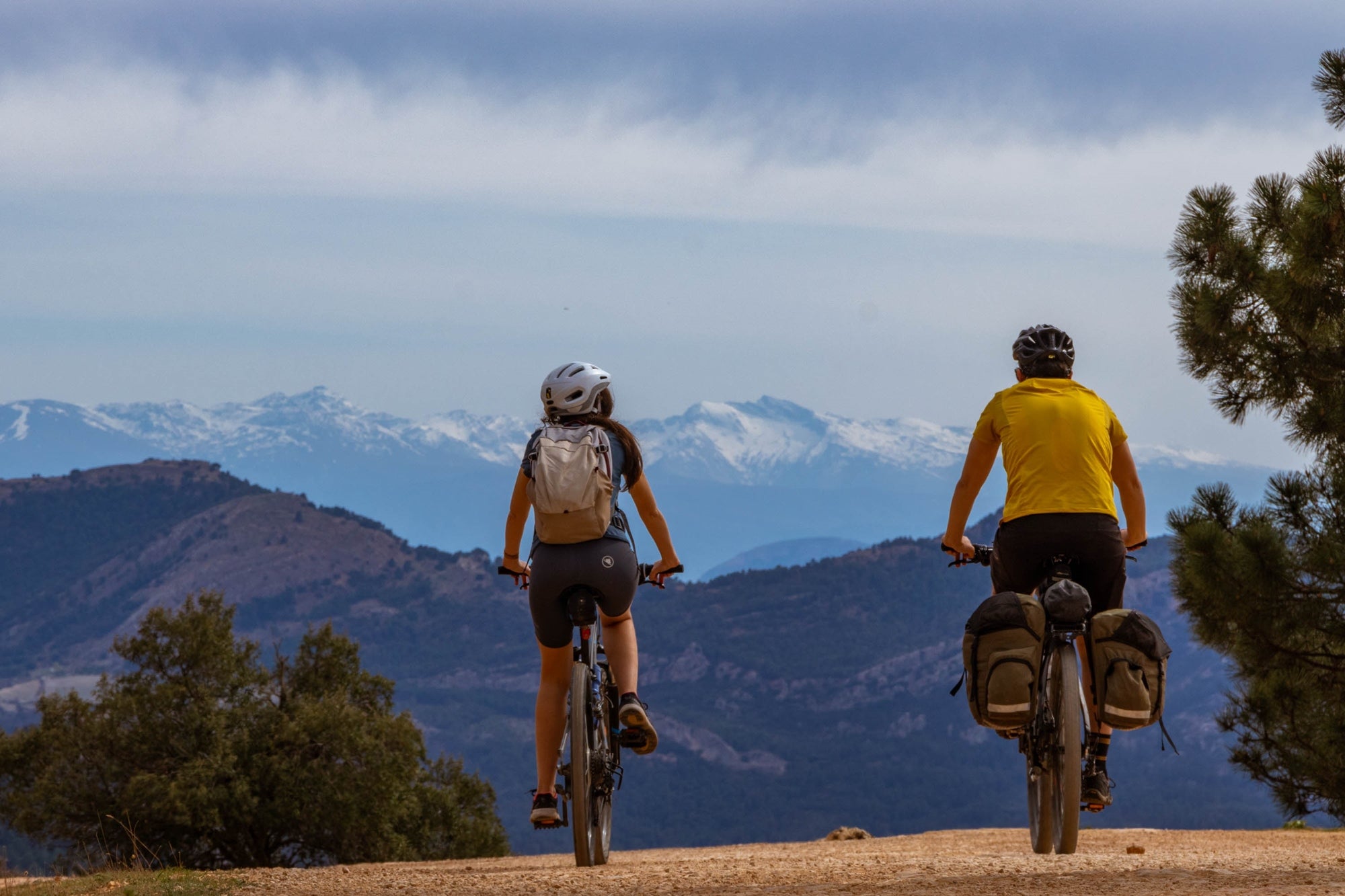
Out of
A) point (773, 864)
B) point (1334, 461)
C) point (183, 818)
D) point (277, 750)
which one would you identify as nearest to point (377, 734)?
point (277, 750)

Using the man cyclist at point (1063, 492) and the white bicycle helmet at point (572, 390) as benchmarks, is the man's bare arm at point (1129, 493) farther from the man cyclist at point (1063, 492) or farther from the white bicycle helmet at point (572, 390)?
the white bicycle helmet at point (572, 390)

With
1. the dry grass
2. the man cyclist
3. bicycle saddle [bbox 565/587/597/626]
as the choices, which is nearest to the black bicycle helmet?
the man cyclist

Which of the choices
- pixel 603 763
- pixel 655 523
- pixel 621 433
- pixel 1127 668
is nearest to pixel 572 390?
pixel 621 433

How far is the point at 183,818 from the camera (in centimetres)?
2594

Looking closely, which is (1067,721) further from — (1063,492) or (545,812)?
(545,812)

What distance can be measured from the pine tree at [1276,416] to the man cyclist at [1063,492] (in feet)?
26.2

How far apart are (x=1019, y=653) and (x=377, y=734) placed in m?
25.4

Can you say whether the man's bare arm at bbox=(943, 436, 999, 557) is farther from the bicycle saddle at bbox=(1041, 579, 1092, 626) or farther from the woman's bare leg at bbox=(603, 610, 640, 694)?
the woman's bare leg at bbox=(603, 610, 640, 694)

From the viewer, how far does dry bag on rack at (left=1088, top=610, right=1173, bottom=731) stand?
20.2 feet

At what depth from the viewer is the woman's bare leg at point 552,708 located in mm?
7008

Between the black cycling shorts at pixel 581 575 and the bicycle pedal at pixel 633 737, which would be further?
the bicycle pedal at pixel 633 737

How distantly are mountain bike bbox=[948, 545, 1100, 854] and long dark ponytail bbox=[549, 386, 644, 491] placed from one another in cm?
163

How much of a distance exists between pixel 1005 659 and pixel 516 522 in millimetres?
2541

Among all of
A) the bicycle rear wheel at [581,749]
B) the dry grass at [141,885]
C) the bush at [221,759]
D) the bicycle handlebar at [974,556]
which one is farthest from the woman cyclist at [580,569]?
the bush at [221,759]
